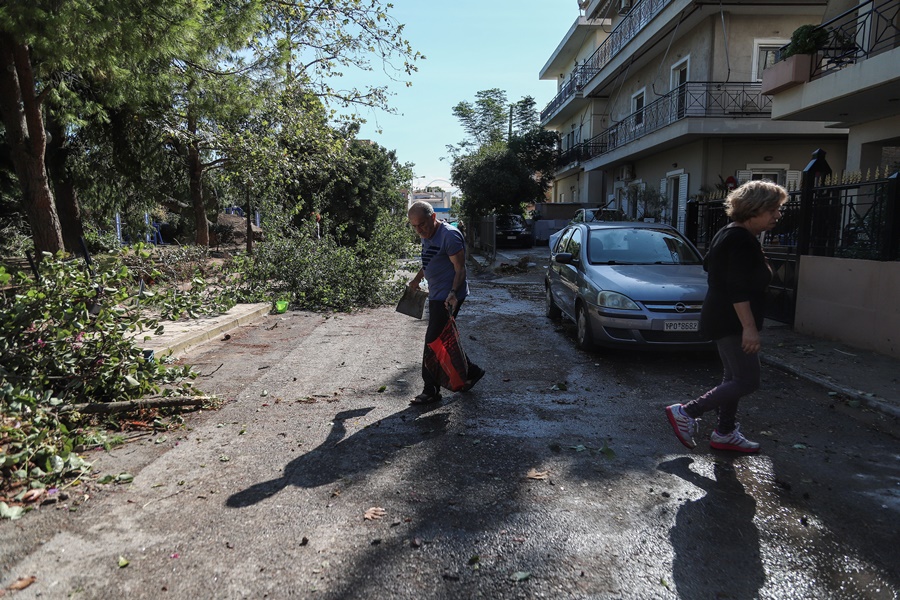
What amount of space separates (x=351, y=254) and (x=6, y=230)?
15541 mm

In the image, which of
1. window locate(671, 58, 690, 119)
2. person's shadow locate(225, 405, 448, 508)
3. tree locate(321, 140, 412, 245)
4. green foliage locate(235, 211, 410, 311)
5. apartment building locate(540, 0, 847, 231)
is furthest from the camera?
tree locate(321, 140, 412, 245)

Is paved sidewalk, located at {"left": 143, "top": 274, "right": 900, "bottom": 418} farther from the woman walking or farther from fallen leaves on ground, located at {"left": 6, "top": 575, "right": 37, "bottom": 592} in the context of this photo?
fallen leaves on ground, located at {"left": 6, "top": 575, "right": 37, "bottom": 592}

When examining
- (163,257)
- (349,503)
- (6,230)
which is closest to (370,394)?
(349,503)

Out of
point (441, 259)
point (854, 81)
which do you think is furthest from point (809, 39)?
point (441, 259)

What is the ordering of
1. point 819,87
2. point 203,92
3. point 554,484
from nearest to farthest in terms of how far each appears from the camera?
point 554,484, point 819,87, point 203,92

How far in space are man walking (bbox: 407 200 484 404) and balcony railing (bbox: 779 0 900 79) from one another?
9817 millimetres

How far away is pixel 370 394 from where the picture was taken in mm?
5707

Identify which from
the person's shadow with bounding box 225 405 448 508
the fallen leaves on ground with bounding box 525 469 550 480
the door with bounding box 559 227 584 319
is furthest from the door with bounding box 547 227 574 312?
the fallen leaves on ground with bounding box 525 469 550 480

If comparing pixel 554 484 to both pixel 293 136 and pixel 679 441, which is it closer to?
pixel 679 441

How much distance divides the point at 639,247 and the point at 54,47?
7.64 m

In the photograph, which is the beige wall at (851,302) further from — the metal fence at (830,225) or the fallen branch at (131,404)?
the fallen branch at (131,404)

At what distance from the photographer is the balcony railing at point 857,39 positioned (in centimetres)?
1100

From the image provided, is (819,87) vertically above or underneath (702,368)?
above

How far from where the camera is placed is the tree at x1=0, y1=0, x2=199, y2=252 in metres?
6.59
